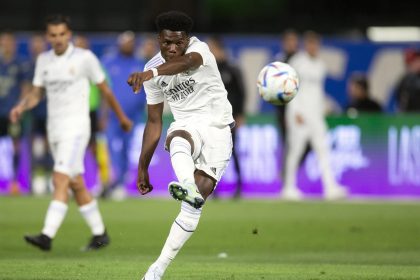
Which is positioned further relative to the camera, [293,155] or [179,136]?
[293,155]

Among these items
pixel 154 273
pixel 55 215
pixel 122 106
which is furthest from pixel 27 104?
pixel 122 106

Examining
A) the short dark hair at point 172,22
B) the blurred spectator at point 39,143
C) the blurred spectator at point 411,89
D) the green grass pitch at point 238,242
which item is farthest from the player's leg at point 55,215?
the blurred spectator at point 411,89

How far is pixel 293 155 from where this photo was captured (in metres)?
20.3

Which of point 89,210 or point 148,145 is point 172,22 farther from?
point 89,210

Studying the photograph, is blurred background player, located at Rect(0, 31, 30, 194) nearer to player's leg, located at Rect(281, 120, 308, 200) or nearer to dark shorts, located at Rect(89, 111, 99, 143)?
dark shorts, located at Rect(89, 111, 99, 143)

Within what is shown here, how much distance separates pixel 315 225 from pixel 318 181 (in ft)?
15.5

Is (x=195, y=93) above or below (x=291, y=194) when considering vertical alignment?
above

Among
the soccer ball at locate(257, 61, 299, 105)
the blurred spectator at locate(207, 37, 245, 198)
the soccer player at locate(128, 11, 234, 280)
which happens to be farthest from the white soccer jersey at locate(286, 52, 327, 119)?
the soccer player at locate(128, 11, 234, 280)

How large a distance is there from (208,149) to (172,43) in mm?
974

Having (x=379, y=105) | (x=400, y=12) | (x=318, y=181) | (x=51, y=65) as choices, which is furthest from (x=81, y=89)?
(x=400, y=12)

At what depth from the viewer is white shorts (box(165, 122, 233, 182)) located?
32.9ft

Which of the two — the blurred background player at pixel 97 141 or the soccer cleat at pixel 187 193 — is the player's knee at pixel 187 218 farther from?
the blurred background player at pixel 97 141

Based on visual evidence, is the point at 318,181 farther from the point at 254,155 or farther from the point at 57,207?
the point at 57,207

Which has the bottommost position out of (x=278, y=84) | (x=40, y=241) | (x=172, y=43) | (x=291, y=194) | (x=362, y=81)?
(x=291, y=194)
